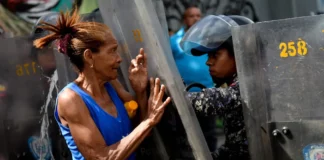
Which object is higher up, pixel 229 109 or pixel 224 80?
pixel 224 80

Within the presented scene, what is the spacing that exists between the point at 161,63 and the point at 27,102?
1.45 metres

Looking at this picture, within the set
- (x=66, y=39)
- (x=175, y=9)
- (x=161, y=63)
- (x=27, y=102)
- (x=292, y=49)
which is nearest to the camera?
(x=292, y=49)

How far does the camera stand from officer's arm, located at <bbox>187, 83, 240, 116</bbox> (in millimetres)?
3158

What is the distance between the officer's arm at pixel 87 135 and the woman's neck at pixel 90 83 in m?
0.11

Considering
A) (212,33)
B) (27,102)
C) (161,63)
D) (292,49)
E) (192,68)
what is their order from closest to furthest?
1. (292,49)
2. (161,63)
3. (212,33)
4. (27,102)
5. (192,68)

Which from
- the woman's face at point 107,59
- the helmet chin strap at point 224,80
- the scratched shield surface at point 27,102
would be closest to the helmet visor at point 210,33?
the helmet chin strap at point 224,80

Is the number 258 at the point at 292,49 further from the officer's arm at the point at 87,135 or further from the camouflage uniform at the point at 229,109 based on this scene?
the officer's arm at the point at 87,135

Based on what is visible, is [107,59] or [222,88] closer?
[107,59]

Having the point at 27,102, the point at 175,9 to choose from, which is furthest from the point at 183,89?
the point at 175,9

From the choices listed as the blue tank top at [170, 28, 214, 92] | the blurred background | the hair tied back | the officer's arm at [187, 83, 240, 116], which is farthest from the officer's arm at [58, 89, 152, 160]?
the blue tank top at [170, 28, 214, 92]

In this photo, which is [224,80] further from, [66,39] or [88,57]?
[66,39]

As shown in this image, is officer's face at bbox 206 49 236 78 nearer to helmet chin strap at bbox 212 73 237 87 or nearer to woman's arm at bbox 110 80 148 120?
helmet chin strap at bbox 212 73 237 87

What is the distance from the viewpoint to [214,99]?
10.3 ft

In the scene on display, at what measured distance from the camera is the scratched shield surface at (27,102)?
13.4 feet
